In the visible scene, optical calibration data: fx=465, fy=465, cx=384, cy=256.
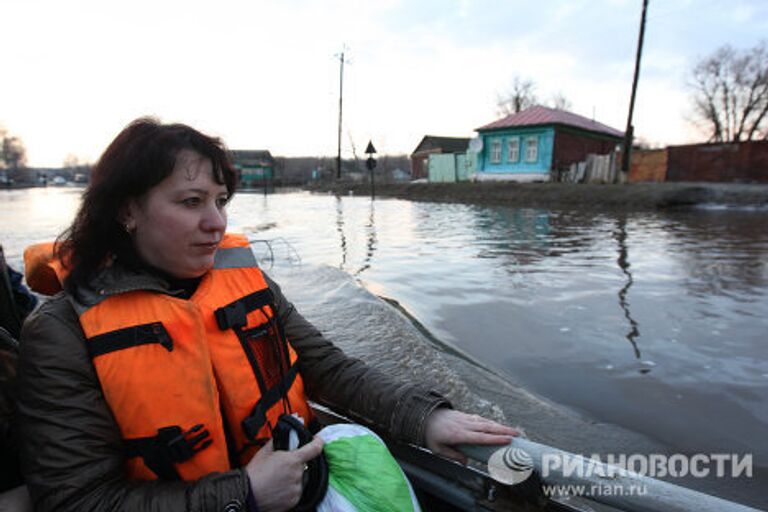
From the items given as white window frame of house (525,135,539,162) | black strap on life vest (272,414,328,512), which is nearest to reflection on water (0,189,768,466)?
black strap on life vest (272,414,328,512)

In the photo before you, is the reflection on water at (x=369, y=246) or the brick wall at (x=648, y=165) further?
the brick wall at (x=648, y=165)

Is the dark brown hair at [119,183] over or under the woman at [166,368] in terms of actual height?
over

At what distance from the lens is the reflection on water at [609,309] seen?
3.39 m

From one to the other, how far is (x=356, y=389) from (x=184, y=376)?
68cm

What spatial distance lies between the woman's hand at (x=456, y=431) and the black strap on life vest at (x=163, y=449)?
736 millimetres

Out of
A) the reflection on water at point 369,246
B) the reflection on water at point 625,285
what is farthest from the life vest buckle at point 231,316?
the reflection on water at point 369,246

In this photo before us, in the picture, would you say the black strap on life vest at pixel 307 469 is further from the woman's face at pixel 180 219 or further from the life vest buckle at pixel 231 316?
the woman's face at pixel 180 219

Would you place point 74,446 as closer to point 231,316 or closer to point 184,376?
point 184,376

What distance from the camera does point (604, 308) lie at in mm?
5418

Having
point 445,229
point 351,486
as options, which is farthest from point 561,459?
point 445,229

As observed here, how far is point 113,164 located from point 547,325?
14.6 feet

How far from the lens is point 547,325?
16.2 feet

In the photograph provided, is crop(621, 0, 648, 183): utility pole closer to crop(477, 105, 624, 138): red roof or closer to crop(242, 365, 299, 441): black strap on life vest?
crop(477, 105, 624, 138): red roof

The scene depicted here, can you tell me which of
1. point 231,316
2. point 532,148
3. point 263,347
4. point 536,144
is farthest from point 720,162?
point 231,316
